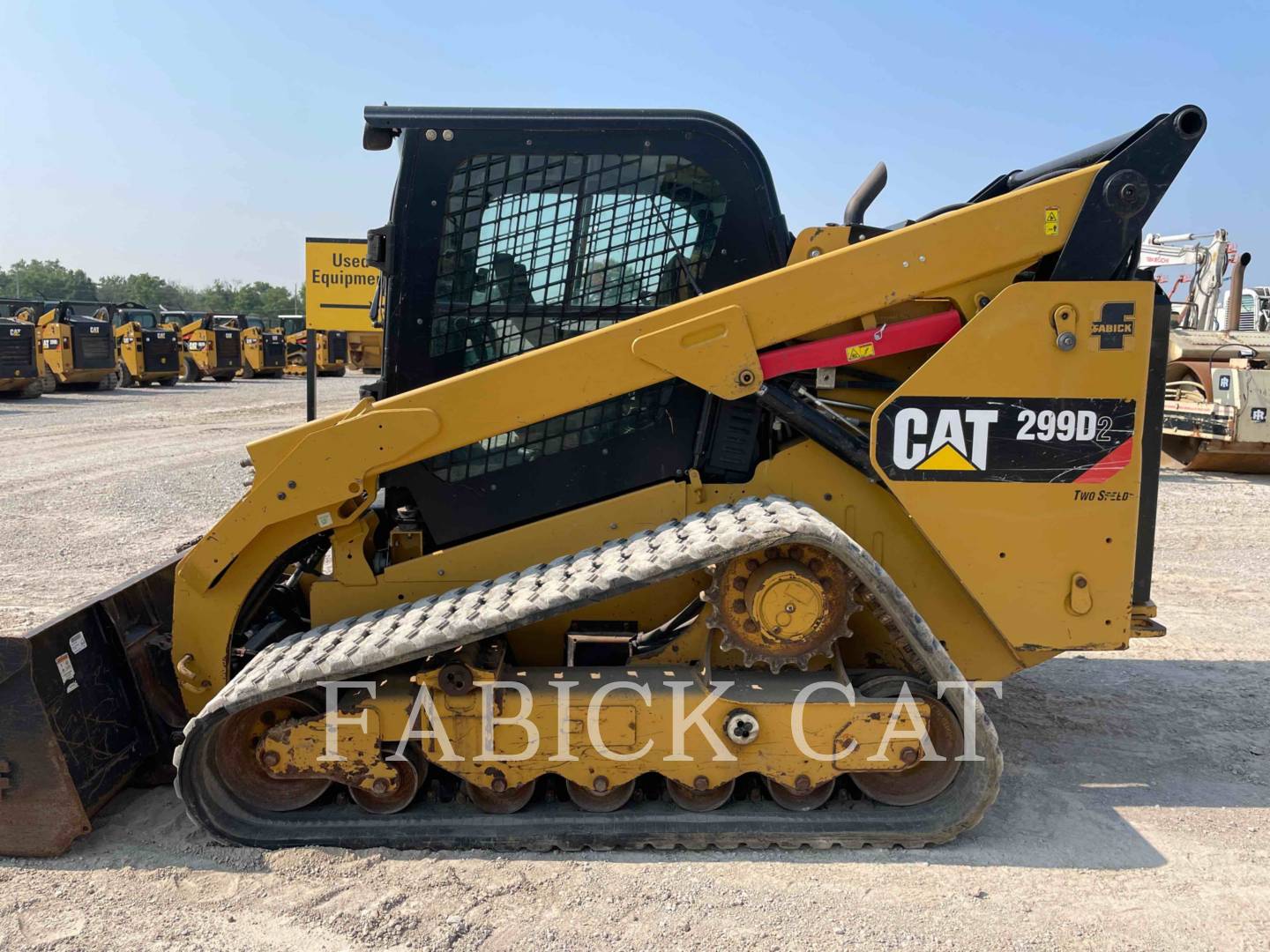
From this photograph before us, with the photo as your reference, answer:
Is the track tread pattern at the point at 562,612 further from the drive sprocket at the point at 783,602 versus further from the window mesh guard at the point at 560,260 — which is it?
the window mesh guard at the point at 560,260

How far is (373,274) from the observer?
8.84m

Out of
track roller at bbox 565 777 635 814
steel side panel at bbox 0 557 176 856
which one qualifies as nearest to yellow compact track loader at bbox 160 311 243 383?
Answer: steel side panel at bbox 0 557 176 856

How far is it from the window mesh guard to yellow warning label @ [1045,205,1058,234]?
1.21 metres

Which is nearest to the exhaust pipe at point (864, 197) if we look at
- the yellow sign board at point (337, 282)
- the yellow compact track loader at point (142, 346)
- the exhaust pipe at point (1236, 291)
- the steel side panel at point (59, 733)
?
the steel side panel at point (59, 733)

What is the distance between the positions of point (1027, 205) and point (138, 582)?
3973 mm

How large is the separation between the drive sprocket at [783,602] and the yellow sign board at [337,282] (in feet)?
20.5

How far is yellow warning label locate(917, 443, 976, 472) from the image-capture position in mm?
3568

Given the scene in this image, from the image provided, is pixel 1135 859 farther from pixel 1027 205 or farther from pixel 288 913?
pixel 288 913

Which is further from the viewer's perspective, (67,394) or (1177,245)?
(67,394)

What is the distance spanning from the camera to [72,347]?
22516mm

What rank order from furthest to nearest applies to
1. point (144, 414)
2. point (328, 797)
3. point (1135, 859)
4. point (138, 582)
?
point (144, 414)
point (138, 582)
point (328, 797)
point (1135, 859)

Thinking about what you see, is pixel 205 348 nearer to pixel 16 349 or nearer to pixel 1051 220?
pixel 16 349

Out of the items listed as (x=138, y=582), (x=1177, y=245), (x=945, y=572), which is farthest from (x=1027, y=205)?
(x=1177, y=245)

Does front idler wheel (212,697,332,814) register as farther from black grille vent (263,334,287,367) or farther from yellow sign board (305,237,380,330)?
black grille vent (263,334,287,367)
